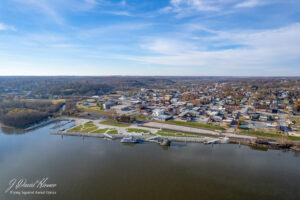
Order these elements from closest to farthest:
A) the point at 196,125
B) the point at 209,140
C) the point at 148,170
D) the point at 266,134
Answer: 1. the point at 148,170
2. the point at 209,140
3. the point at 266,134
4. the point at 196,125

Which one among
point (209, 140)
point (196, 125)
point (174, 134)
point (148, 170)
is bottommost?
point (148, 170)

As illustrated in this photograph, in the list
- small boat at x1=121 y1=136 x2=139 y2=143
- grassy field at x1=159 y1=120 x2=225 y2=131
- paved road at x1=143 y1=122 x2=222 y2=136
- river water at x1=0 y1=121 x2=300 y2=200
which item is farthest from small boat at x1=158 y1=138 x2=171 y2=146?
grassy field at x1=159 y1=120 x2=225 y2=131

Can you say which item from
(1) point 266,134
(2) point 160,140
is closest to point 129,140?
(2) point 160,140

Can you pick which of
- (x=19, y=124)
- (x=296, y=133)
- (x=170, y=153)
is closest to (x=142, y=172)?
(x=170, y=153)

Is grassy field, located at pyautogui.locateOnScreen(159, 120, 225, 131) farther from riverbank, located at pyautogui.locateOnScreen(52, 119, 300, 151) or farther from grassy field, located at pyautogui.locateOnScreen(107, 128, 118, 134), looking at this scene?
grassy field, located at pyautogui.locateOnScreen(107, 128, 118, 134)

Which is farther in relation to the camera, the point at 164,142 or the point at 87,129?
the point at 87,129

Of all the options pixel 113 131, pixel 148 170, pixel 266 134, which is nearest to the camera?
pixel 148 170

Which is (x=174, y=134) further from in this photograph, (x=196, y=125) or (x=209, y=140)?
(x=196, y=125)

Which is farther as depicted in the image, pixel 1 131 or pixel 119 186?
pixel 1 131

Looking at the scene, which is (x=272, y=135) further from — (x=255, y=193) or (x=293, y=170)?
(x=255, y=193)
